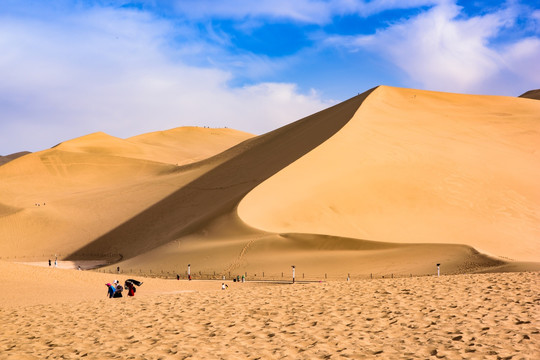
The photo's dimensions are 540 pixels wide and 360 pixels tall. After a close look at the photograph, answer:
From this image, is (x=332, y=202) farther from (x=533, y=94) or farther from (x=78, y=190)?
(x=533, y=94)

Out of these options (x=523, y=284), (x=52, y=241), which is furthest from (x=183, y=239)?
(x=523, y=284)

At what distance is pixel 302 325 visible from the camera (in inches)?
439

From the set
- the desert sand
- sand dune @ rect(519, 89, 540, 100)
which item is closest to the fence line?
the desert sand

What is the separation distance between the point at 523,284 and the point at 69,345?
37.6 ft

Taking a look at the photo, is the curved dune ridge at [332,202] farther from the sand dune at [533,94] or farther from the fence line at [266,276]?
the sand dune at [533,94]

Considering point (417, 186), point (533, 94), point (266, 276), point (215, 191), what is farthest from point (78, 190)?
point (533, 94)

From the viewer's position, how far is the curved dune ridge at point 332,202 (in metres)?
31.6

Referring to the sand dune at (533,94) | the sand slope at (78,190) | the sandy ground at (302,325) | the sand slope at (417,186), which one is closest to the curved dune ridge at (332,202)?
the sand slope at (417,186)

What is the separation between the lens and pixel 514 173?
43250mm

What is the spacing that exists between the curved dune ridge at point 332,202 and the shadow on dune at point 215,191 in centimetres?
24

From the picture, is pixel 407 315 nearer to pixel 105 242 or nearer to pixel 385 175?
pixel 385 175

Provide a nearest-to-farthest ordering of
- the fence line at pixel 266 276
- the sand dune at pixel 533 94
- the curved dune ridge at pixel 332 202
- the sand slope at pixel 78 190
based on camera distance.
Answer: the fence line at pixel 266 276, the curved dune ridge at pixel 332 202, the sand slope at pixel 78 190, the sand dune at pixel 533 94

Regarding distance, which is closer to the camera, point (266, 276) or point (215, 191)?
point (266, 276)

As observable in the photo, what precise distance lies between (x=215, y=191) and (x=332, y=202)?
725 inches
